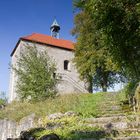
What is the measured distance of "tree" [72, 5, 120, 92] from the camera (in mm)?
30500

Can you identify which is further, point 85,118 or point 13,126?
point 13,126

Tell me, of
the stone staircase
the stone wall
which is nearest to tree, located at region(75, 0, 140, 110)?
the stone staircase

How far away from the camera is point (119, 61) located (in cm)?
1509

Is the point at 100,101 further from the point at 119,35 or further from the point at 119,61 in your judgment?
the point at 119,35

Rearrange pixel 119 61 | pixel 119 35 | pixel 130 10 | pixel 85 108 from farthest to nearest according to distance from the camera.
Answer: pixel 85 108 → pixel 119 61 → pixel 119 35 → pixel 130 10

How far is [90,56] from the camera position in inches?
1227

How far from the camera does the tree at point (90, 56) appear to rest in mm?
30500

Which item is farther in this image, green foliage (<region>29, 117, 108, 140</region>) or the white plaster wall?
the white plaster wall

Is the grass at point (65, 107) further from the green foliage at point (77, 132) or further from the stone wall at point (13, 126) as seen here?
the green foliage at point (77, 132)

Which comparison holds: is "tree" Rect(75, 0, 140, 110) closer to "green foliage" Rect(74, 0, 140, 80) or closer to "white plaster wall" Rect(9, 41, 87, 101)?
"green foliage" Rect(74, 0, 140, 80)

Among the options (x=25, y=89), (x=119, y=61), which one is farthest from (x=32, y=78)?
(x=119, y=61)

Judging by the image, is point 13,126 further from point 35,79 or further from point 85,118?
→ point 35,79

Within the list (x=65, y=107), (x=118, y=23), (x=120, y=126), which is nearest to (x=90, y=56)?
(x=65, y=107)

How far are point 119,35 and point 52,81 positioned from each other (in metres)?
12.9
